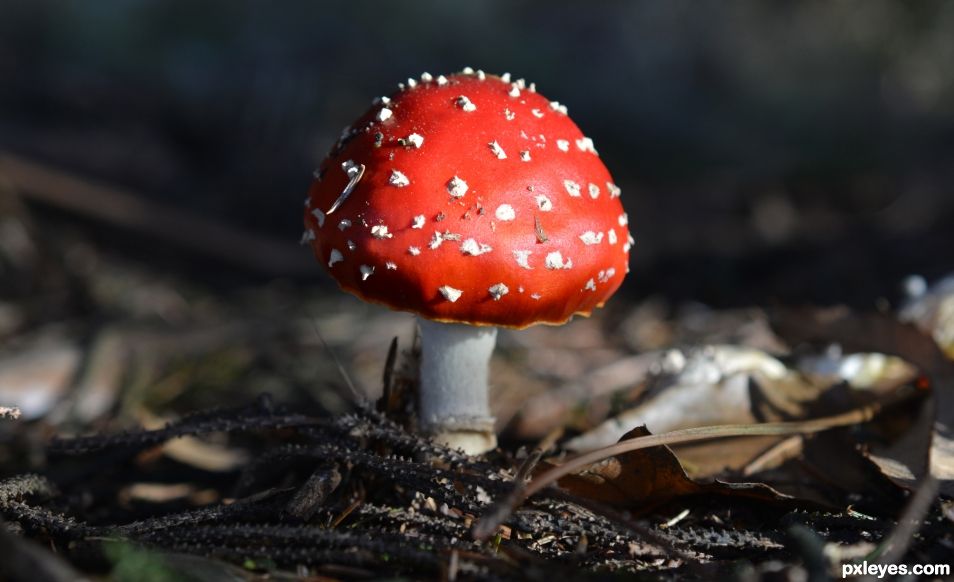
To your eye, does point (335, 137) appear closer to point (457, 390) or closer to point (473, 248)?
point (457, 390)

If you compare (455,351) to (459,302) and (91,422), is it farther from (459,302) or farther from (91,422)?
(91,422)

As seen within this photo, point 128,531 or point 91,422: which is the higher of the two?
point 91,422

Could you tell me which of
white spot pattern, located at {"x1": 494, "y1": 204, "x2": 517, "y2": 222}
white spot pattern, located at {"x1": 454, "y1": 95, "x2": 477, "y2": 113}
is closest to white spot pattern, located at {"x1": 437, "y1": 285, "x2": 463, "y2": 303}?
white spot pattern, located at {"x1": 494, "y1": 204, "x2": 517, "y2": 222}

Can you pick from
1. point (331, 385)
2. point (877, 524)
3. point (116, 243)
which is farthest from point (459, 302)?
point (116, 243)

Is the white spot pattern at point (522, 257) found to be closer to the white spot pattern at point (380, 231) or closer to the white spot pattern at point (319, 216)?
the white spot pattern at point (380, 231)

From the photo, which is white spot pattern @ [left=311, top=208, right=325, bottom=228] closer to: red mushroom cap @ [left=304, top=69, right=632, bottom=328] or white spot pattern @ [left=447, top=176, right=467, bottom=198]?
red mushroom cap @ [left=304, top=69, right=632, bottom=328]

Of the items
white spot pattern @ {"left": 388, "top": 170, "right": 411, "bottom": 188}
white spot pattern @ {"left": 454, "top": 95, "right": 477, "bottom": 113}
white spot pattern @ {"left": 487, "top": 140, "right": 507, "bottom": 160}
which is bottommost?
white spot pattern @ {"left": 388, "top": 170, "right": 411, "bottom": 188}
